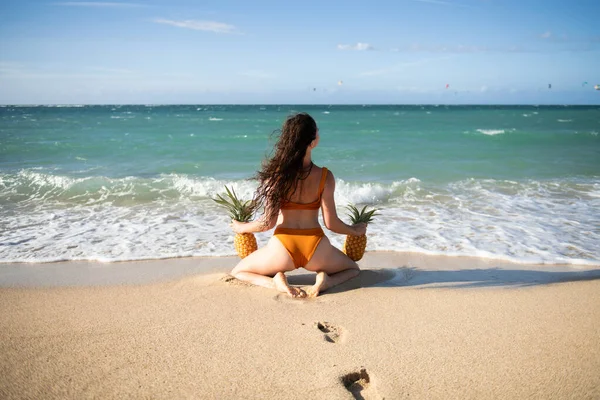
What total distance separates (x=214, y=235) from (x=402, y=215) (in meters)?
3.28

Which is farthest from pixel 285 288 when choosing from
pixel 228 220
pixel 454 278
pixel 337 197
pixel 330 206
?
pixel 337 197

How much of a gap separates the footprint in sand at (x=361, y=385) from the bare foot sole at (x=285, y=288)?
1.22 m

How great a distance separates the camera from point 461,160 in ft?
47.9

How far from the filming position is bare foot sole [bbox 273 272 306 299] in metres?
3.77

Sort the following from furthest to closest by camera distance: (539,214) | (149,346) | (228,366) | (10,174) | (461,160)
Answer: (461,160)
(10,174)
(539,214)
(149,346)
(228,366)

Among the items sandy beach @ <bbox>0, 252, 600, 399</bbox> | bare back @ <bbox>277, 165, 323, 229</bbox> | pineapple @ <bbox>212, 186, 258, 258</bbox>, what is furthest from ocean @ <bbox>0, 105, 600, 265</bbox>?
sandy beach @ <bbox>0, 252, 600, 399</bbox>

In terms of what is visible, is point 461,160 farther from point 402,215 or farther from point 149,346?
point 149,346

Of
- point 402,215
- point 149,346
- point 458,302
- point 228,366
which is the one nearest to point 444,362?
point 458,302

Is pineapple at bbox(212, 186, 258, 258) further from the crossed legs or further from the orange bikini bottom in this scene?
the orange bikini bottom

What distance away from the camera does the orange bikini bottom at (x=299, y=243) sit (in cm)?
396

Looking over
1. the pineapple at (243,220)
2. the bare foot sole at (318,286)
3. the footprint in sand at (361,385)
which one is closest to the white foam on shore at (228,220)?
the pineapple at (243,220)

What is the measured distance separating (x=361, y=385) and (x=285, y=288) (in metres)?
1.39

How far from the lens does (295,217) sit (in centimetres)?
399

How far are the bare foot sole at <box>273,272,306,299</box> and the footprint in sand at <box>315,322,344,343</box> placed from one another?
1.68ft
